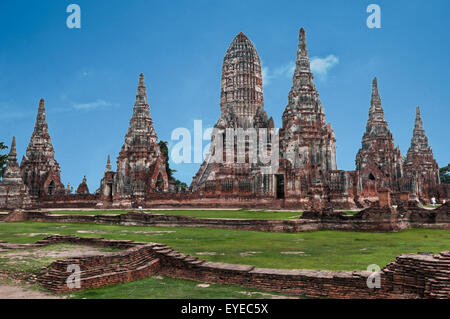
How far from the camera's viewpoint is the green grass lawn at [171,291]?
283 inches

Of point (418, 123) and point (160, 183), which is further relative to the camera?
point (418, 123)

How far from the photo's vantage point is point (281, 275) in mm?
7812

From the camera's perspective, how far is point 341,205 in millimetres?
34438

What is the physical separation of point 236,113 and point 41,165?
26616 mm

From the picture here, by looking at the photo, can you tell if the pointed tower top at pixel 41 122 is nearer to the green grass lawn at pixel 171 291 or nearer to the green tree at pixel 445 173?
the green grass lawn at pixel 171 291

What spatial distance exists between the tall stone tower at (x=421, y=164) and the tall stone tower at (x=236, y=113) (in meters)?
22.3

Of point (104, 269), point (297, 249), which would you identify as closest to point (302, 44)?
point (297, 249)

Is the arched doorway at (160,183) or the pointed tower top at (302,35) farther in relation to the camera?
the arched doorway at (160,183)

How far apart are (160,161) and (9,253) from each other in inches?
1419

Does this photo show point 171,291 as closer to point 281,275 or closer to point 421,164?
point 281,275

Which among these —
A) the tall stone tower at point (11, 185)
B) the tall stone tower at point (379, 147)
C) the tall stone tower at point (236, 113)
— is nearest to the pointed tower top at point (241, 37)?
the tall stone tower at point (236, 113)
